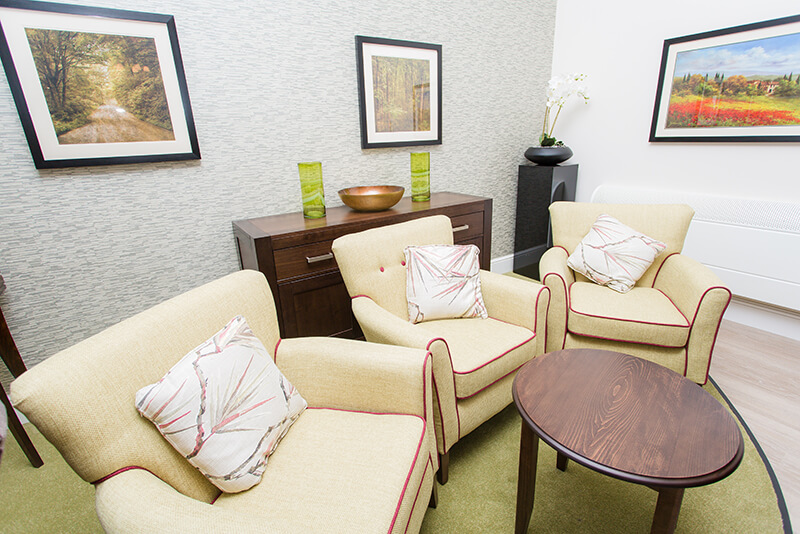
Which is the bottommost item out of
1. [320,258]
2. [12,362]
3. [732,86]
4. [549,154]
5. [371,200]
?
[12,362]

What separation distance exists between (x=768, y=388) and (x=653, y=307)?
0.74 m

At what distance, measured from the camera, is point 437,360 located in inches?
50.4

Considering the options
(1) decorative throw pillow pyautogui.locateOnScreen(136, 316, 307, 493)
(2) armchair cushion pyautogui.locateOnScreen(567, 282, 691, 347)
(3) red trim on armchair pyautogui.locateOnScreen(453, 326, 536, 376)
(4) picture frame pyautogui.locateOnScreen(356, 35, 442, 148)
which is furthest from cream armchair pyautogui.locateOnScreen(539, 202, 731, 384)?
(1) decorative throw pillow pyautogui.locateOnScreen(136, 316, 307, 493)

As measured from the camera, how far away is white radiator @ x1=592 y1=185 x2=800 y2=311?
7.23 ft

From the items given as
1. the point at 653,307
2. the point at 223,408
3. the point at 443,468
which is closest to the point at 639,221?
the point at 653,307

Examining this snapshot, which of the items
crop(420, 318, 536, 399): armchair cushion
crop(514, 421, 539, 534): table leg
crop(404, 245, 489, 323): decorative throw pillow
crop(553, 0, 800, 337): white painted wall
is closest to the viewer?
crop(514, 421, 539, 534): table leg

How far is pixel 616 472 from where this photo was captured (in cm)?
92

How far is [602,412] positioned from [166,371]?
1.20 meters

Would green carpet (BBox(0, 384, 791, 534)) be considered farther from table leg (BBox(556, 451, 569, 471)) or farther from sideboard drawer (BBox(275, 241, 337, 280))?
sideboard drawer (BBox(275, 241, 337, 280))

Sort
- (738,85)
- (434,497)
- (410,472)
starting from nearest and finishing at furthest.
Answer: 1. (410,472)
2. (434,497)
3. (738,85)

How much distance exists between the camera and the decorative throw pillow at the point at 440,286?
175 centimetres

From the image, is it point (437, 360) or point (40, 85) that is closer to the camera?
point (437, 360)

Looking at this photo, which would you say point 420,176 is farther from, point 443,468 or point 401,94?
point 443,468

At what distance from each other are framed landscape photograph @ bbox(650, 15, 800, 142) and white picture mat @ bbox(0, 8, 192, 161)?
2977 millimetres
